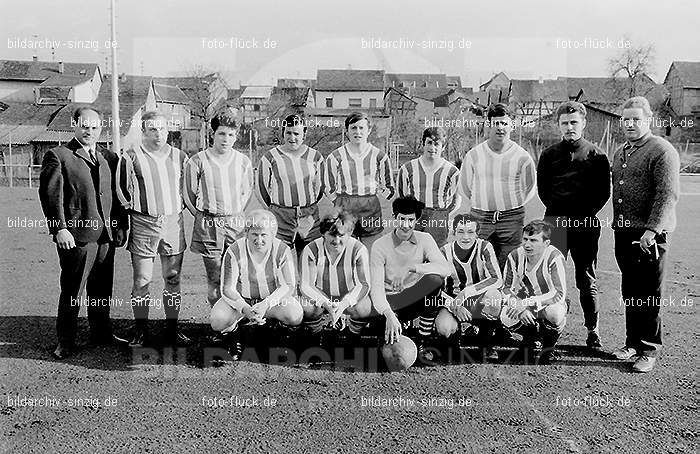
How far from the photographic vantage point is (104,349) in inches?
206

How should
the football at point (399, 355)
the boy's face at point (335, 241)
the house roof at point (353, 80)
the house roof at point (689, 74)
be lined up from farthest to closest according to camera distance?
the house roof at point (689, 74) < the house roof at point (353, 80) < the boy's face at point (335, 241) < the football at point (399, 355)

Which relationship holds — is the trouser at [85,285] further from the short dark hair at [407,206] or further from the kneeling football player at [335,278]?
the short dark hair at [407,206]

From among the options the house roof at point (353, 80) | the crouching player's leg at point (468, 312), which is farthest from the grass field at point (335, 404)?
the house roof at point (353, 80)

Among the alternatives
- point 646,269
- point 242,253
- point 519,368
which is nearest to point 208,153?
point 242,253

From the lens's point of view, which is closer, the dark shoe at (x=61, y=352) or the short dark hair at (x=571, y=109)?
the dark shoe at (x=61, y=352)

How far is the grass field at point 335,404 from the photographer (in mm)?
3605

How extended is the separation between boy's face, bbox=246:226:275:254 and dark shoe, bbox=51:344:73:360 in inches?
67.6

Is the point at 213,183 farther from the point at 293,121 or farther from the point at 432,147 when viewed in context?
the point at 432,147

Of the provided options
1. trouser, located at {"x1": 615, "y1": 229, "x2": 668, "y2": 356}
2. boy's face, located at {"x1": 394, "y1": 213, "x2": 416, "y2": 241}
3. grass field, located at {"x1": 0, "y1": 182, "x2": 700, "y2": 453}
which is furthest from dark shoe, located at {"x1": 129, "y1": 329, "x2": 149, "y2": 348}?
trouser, located at {"x1": 615, "y1": 229, "x2": 668, "y2": 356}

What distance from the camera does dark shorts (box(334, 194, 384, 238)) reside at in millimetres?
5465

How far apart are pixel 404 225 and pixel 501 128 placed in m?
1.21

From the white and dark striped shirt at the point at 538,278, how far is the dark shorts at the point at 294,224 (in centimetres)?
167

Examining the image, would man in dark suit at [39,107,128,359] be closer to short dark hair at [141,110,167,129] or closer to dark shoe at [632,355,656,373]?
short dark hair at [141,110,167,129]

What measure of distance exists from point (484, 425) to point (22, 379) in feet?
10.7
